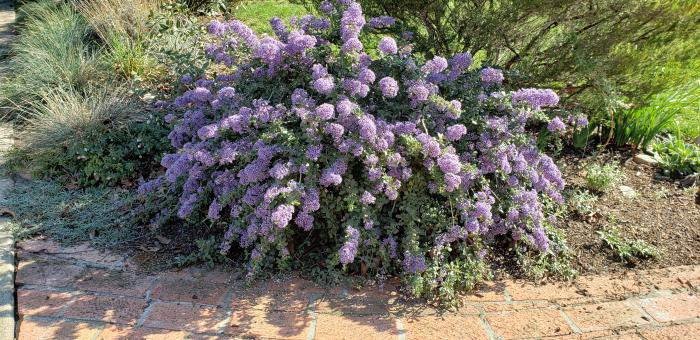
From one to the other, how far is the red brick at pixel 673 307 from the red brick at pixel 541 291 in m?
0.36

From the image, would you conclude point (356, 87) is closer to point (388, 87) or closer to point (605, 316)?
point (388, 87)

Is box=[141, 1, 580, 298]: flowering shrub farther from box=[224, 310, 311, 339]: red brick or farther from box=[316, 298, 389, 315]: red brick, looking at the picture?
box=[224, 310, 311, 339]: red brick

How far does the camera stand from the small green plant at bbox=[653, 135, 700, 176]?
430cm

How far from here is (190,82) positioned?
414 centimetres

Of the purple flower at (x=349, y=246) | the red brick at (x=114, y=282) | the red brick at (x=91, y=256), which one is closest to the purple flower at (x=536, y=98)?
the purple flower at (x=349, y=246)

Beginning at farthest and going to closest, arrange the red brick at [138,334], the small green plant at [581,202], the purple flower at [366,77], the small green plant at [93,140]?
the small green plant at [93,140] < the small green plant at [581,202] < the purple flower at [366,77] < the red brick at [138,334]

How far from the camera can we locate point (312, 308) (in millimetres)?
2934

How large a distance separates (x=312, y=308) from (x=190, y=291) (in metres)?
0.66

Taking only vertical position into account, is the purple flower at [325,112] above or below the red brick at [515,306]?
above

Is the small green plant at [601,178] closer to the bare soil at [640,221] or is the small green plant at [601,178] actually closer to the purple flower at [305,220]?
the bare soil at [640,221]

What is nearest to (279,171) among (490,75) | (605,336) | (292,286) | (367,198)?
(367,198)

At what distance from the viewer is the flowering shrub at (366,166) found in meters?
3.04

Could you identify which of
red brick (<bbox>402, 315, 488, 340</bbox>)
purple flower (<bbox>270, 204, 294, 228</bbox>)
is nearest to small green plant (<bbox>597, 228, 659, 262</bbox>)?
red brick (<bbox>402, 315, 488, 340</bbox>)

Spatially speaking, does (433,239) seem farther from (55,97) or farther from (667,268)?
(55,97)
